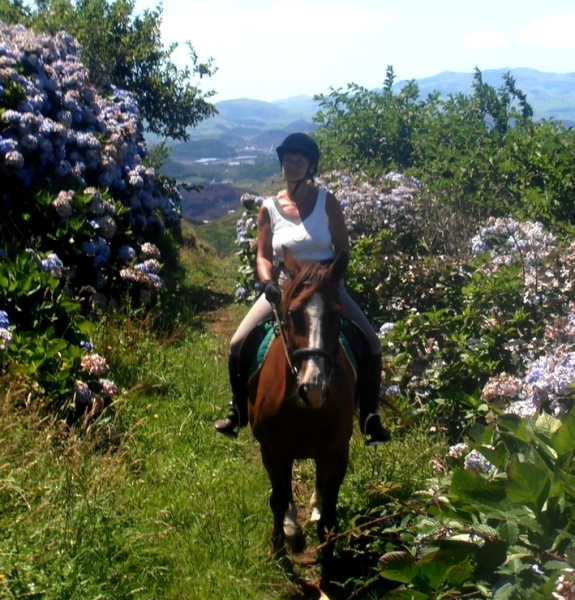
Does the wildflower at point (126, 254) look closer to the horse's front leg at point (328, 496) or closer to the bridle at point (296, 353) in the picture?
the horse's front leg at point (328, 496)

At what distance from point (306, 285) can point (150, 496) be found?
7.48ft

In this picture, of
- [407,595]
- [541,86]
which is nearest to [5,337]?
[407,595]

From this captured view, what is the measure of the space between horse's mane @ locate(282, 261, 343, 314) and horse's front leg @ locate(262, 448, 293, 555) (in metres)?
1.13

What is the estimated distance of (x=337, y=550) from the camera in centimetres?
Result: 508

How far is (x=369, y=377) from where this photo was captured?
5156 mm

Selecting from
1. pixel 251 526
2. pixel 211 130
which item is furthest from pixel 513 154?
pixel 211 130

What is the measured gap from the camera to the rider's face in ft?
16.8

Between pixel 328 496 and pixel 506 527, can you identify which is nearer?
pixel 506 527

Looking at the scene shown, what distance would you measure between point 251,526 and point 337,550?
0.63 meters

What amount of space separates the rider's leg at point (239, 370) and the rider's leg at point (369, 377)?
1.90 ft

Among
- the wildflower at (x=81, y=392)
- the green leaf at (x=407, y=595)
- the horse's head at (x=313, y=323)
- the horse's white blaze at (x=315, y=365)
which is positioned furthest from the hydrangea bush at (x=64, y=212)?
the green leaf at (x=407, y=595)

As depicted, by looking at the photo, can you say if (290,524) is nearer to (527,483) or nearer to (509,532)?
(509,532)

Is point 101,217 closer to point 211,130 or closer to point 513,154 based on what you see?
point 513,154

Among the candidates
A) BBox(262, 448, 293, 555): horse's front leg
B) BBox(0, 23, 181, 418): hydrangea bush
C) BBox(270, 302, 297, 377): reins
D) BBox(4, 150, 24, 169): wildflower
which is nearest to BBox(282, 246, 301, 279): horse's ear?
BBox(270, 302, 297, 377): reins
